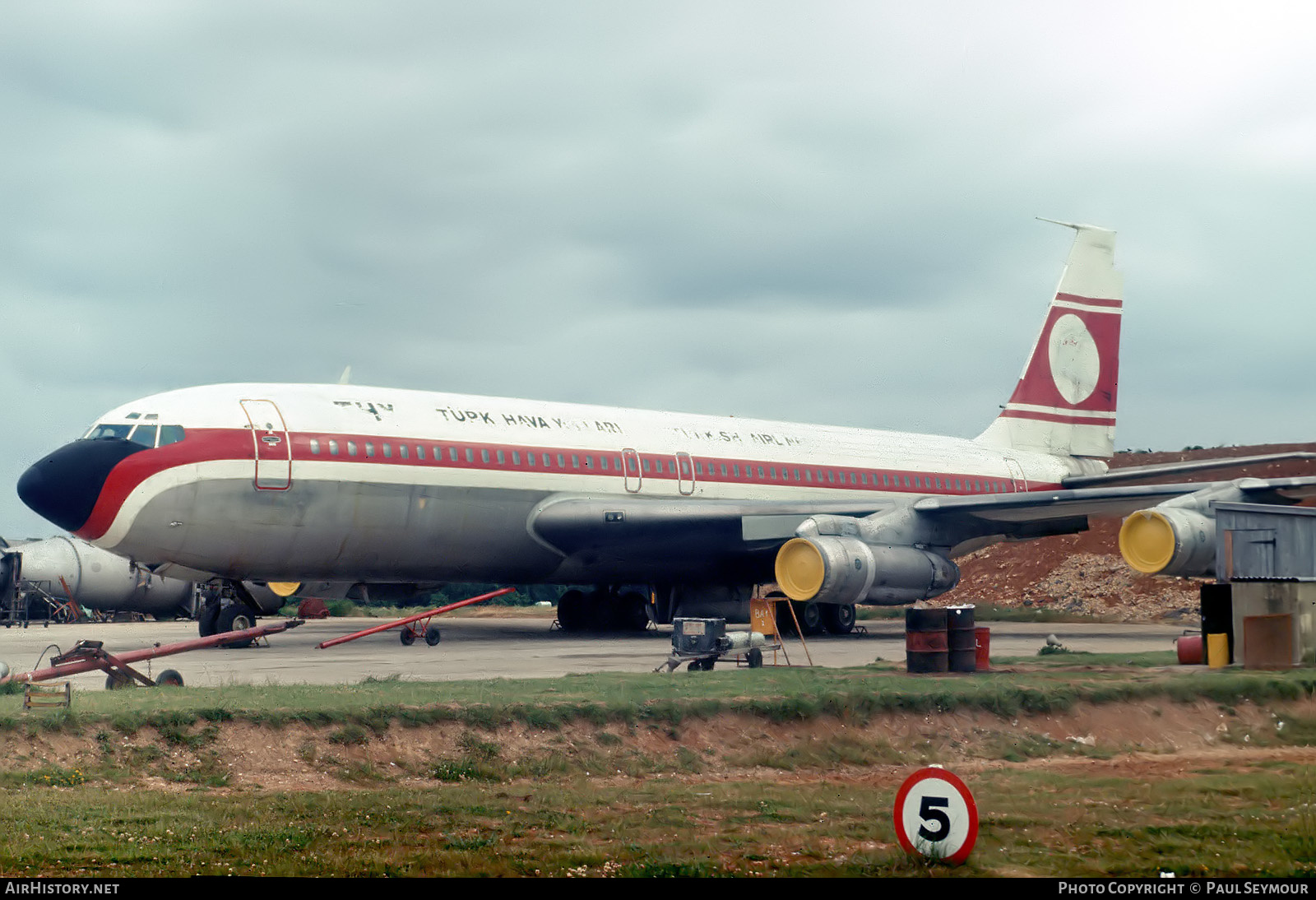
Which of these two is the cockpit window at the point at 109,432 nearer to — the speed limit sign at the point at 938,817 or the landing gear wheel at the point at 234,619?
the landing gear wheel at the point at 234,619

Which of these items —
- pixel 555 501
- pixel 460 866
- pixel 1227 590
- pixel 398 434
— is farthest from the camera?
pixel 555 501

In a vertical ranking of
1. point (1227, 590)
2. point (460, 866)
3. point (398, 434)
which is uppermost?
point (398, 434)

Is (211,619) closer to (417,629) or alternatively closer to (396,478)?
(417,629)

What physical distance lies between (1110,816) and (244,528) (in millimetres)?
15088

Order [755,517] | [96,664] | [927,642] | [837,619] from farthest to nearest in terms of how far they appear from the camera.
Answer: [837,619], [755,517], [927,642], [96,664]

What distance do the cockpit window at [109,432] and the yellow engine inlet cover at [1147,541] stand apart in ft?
47.8

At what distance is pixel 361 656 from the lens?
19.6m

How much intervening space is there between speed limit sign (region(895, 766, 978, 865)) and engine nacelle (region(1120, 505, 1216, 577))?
10.5 meters

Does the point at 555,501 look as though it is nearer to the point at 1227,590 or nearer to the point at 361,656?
the point at 361,656

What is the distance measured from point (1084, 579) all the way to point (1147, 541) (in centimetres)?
3180

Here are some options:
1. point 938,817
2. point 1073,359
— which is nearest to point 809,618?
point 1073,359

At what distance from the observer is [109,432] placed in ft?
65.1

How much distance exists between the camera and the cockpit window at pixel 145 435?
1961 cm

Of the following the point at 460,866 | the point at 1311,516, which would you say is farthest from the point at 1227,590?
the point at 460,866
